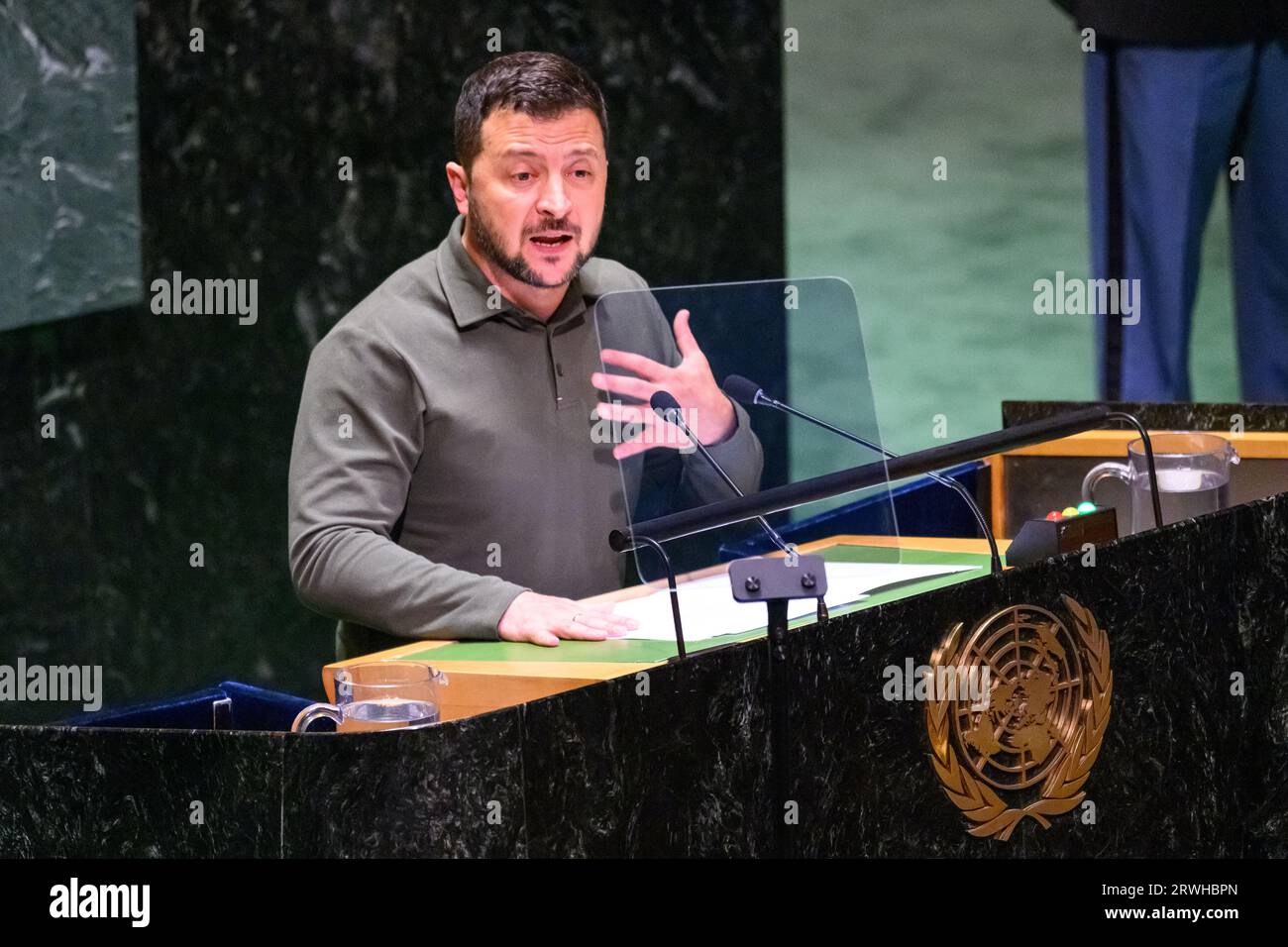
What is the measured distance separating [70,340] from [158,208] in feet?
1.30

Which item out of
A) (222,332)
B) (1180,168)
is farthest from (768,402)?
(1180,168)

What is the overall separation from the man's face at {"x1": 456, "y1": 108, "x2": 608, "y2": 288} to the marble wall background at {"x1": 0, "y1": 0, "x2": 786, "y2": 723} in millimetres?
1935

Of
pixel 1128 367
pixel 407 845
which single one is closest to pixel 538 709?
pixel 407 845

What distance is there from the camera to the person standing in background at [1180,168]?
5242 mm

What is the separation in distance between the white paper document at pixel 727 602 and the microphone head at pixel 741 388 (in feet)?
0.86

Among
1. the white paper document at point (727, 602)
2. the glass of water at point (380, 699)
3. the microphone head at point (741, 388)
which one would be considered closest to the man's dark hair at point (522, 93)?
the microphone head at point (741, 388)

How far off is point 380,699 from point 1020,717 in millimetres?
824

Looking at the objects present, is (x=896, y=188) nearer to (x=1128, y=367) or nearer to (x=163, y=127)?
(x=1128, y=367)

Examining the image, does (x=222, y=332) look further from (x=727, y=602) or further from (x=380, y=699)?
(x=380, y=699)

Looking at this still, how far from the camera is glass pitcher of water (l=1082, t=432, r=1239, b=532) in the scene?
3031 millimetres

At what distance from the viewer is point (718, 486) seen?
2516 millimetres

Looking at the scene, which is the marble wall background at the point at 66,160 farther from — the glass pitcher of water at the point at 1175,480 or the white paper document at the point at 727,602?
the glass pitcher of water at the point at 1175,480

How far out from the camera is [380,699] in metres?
2.21

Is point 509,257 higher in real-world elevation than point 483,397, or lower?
higher
